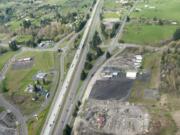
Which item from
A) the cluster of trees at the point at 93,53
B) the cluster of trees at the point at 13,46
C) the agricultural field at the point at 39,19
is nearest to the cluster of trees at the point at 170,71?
the cluster of trees at the point at 93,53

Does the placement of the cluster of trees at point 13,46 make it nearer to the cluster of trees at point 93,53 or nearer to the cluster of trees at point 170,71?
the cluster of trees at point 93,53

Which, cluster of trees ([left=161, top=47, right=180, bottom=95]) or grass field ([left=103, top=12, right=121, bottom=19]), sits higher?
cluster of trees ([left=161, top=47, right=180, bottom=95])

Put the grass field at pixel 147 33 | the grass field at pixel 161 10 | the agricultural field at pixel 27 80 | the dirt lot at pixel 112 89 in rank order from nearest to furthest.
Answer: the dirt lot at pixel 112 89
the agricultural field at pixel 27 80
the grass field at pixel 147 33
the grass field at pixel 161 10

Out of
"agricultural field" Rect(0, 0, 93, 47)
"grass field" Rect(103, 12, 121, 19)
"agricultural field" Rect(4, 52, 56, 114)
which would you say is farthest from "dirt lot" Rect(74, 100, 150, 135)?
"grass field" Rect(103, 12, 121, 19)

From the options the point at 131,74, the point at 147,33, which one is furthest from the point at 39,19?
the point at 131,74

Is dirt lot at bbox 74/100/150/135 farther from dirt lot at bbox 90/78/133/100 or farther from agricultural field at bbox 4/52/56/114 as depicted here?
agricultural field at bbox 4/52/56/114

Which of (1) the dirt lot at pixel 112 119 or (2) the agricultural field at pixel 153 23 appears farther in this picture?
(2) the agricultural field at pixel 153 23
